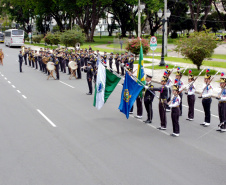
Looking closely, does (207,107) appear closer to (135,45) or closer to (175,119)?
(175,119)

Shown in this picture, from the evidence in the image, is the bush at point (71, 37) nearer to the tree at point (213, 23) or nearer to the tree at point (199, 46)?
the tree at point (199, 46)

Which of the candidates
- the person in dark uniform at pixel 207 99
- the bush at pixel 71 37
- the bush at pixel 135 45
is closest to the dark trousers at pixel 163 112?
the person in dark uniform at pixel 207 99

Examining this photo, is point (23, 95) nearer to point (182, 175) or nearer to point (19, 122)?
point (19, 122)

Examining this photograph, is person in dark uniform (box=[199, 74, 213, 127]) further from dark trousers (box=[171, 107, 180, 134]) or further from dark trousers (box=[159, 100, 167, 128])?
dark trousers (box=[171, 107, 180, 134])

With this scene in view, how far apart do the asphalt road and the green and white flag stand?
778mm

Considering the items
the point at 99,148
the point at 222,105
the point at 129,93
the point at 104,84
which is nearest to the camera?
the point at 99,148

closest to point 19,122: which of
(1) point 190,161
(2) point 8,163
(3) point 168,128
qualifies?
(2) point 8,163

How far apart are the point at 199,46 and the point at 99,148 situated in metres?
16.9

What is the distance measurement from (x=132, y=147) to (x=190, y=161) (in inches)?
71.8

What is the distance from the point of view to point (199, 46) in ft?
82.6

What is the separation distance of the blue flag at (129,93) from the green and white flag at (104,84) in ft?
3.64

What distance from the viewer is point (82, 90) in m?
21.0

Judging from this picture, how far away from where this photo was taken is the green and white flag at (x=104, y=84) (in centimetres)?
1438

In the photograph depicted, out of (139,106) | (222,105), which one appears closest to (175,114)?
(222,105)
